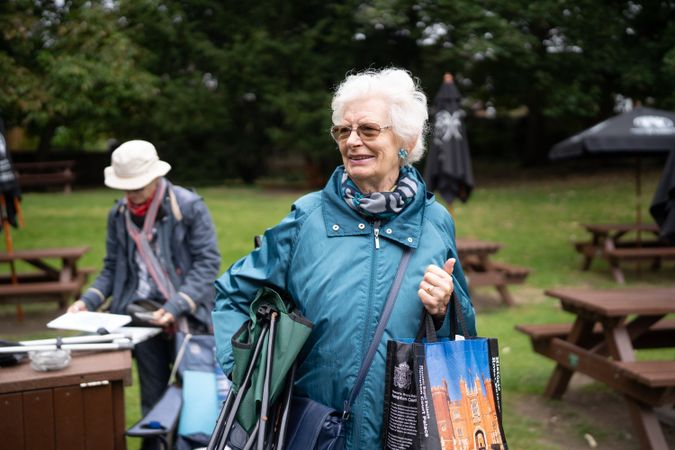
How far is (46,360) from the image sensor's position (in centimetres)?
343

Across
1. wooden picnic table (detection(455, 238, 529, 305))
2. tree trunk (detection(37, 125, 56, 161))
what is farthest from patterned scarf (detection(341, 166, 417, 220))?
tree trunk (detection(37, 125, 56, 161))

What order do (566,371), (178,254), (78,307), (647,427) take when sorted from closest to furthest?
1. (78,307)
2. (178,254)
3. (647,427)
4. (566,371)

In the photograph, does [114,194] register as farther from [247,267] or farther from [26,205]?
[247,267]

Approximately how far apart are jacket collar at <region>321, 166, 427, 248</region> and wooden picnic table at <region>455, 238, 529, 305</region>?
685cm

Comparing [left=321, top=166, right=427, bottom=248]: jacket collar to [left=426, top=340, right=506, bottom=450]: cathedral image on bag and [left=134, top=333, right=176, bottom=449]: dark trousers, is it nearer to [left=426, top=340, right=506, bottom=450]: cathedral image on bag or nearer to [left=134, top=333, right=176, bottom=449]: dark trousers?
[left=426, top=340, right=506, bottom=450]: cathedral image on bag

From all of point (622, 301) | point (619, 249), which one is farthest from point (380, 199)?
point (619, 249)

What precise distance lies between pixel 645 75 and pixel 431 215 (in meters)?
21.5

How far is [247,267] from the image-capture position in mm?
2539

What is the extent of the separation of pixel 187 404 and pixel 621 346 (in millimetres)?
3037

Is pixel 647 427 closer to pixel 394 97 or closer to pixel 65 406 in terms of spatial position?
pixel 394 97

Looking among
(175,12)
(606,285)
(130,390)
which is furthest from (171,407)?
(175,12)

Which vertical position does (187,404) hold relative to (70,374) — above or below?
below

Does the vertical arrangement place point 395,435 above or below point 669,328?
above

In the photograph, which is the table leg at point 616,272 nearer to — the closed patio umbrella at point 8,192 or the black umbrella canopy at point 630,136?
the black umbrella canopy at point 630,136
